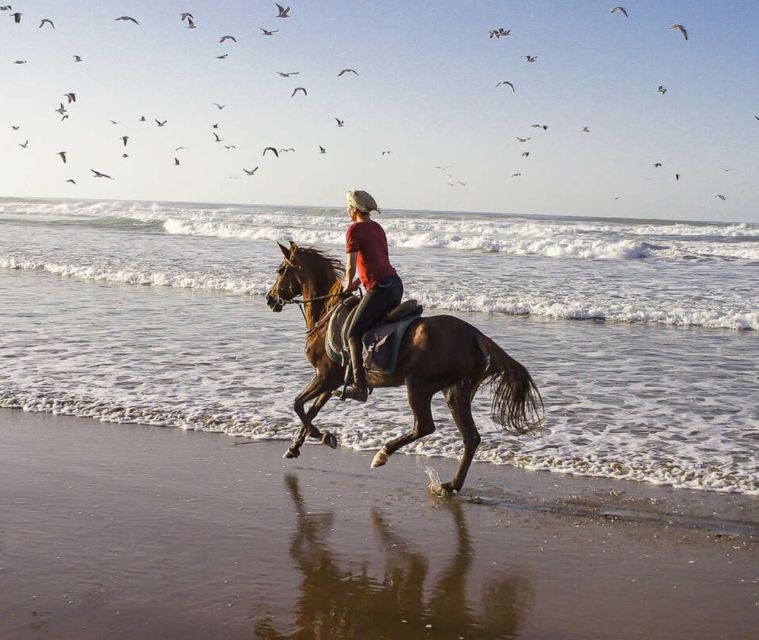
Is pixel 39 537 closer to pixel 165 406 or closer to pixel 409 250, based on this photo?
pixel 165 406

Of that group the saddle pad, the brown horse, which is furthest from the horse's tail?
the saddle pad

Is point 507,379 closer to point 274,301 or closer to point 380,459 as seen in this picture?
point 380,459

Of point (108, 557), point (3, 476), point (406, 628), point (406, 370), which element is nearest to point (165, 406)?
point (3, 476)

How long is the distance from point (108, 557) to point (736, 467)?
5515 millimetres

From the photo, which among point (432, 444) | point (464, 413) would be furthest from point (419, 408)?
point (432, 444)

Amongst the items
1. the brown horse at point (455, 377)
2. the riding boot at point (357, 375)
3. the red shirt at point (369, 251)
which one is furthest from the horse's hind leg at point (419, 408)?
the red shirt at point (369, 251)

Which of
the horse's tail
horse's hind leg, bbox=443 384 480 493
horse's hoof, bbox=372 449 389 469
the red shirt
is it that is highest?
the red shirt

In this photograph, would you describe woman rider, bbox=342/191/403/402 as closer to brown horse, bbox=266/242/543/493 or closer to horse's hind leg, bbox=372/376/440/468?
brown horse, bbox=266/242/543/493

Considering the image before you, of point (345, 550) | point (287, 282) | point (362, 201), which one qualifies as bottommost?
→ point (345, 550)

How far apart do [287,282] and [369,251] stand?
4.35ft

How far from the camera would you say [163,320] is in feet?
54.0

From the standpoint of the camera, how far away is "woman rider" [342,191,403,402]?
23.9ft

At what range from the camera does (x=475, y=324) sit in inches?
665

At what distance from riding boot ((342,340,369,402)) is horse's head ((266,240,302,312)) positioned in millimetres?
1231
